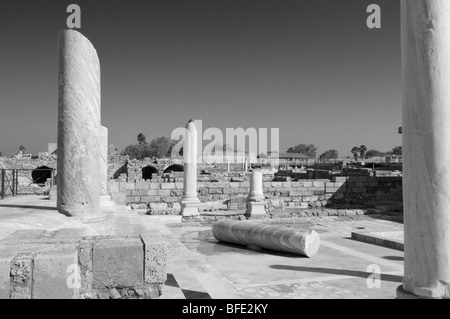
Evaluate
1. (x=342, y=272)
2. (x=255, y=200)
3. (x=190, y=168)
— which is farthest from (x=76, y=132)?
(x=255, y=200)

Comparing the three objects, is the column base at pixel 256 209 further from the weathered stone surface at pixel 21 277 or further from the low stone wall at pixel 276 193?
the weathered stone surface at pixel 21 277

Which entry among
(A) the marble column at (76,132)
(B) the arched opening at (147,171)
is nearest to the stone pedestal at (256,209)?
(A) the marble column at (76,132)

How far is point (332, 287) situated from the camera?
5.63 metres

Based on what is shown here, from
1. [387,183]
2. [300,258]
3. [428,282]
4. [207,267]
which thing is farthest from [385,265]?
[387,183]

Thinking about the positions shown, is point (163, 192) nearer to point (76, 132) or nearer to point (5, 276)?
point (76, 132)

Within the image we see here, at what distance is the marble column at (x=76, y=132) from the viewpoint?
6207mm

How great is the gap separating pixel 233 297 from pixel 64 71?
14.9 feet

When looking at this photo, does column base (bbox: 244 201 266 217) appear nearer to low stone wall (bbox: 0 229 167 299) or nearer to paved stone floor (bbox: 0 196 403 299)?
paved stone floor (bbox: 0 196 403 299)

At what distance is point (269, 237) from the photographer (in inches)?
323

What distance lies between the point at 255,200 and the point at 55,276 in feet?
36.1

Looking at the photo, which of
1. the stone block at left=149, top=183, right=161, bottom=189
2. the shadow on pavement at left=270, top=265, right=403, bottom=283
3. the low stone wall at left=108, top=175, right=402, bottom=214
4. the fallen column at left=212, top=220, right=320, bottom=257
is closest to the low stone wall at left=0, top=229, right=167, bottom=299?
→ the shadow on pavement at left=270, top=265, right=403, bottom=283

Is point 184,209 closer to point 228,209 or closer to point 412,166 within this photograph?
point 228,209

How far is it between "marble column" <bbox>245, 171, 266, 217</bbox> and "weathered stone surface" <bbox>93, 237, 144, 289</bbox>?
405 inches

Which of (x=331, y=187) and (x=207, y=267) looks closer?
(x=207, y=267)
